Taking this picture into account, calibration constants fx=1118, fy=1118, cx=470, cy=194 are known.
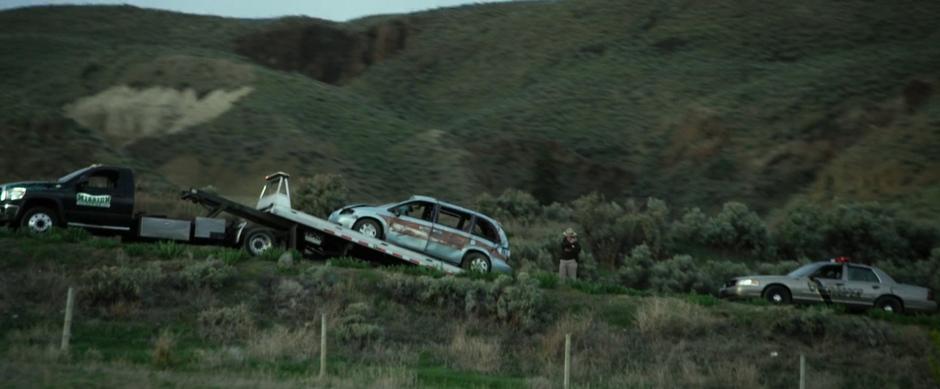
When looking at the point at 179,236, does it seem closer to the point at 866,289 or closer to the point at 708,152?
the point at 866,289

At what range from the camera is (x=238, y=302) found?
70.4 feet

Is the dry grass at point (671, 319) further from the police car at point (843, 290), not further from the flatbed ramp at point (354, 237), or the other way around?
the flatbed ramp at point (354, 237)

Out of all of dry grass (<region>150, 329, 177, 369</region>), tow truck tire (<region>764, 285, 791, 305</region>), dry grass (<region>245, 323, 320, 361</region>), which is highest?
tow truck tire (<region>764, 285, 791, 305</region>)

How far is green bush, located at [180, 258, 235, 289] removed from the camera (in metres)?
21.5

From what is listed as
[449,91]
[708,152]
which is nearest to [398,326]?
[708,152]

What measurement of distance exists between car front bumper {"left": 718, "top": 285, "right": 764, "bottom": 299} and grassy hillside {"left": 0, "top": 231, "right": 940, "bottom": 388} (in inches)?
48.8

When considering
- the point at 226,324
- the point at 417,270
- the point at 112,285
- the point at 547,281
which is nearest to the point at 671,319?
the point at 547,281

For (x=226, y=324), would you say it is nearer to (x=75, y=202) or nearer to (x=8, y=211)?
(x=75, y=202)

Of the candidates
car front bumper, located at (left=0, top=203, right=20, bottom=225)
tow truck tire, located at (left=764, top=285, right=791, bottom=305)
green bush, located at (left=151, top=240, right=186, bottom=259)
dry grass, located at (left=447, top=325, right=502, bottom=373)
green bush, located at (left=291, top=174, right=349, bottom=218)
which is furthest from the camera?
green bush, located at (left=291, top=174, right=349, bottom=218)

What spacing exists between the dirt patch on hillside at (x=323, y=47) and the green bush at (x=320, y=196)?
35.5 metres

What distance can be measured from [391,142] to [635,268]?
26198 millimetres

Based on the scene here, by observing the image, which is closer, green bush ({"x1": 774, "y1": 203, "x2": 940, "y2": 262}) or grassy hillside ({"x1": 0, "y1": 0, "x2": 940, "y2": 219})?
green bush ({"x1": 774, "y1": 203, "x2": 940, "y2": 262})

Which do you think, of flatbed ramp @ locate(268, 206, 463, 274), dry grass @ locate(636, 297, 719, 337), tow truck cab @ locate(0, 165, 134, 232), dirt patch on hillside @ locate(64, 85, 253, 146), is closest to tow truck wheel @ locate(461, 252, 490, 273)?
flatbed ramp @ locate(268, 206, 463, 274)

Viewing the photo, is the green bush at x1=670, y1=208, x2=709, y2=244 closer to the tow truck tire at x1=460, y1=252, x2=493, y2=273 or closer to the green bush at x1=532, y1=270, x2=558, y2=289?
the tow truck tire at x1=460, y1=252, x2=493, y2=273
